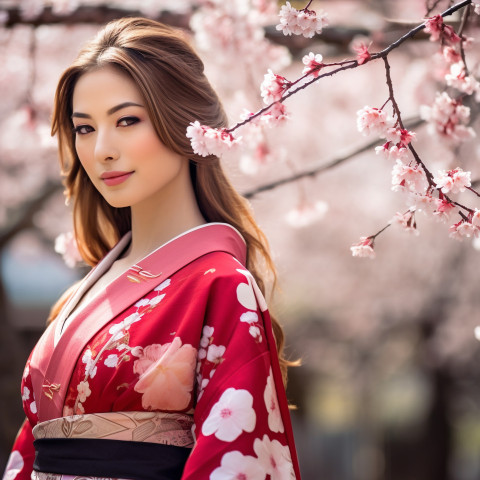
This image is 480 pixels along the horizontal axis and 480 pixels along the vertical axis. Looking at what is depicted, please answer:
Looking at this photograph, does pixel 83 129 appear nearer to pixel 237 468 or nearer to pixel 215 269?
pixel 215 269

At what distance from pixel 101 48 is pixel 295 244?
10188mm

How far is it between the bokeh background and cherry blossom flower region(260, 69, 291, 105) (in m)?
0.66

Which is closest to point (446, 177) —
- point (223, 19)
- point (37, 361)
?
point (37, 361)

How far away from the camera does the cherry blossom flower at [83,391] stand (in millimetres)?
2051

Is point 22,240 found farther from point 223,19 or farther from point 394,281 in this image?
point 223,19

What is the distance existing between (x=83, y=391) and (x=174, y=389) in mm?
261

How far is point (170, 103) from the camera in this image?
2246mm

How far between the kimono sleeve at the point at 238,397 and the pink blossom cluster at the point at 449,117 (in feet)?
3.57

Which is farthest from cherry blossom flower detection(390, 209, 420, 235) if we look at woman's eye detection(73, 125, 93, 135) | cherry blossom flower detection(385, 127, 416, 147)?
woman's eye detection(73, 125, 93, 135)

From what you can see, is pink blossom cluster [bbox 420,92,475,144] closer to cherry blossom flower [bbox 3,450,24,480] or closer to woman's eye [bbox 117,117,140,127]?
woman's eye [bbox 117,117,140,127]

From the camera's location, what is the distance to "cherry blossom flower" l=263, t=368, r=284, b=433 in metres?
1.96

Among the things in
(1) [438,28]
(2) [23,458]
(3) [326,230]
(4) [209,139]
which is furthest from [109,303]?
(3) [326,230]

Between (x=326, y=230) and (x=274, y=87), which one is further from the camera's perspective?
(x=326, y=230)

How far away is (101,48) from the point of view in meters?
2.33
